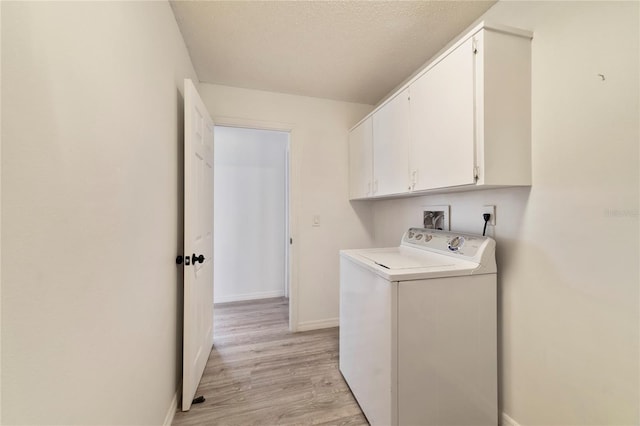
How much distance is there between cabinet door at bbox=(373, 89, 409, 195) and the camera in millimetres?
1703

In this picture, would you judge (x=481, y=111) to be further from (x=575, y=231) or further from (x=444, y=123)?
(x=575, y=231)

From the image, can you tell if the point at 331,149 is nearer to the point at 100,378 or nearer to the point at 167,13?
the point at 167,13

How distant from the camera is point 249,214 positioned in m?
3.54

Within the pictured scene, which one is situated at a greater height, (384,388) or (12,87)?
(12,87)

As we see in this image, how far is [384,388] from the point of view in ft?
4.20

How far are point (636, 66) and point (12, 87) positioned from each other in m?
1.83

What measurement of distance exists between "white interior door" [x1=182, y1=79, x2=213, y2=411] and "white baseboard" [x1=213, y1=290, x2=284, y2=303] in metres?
1.42

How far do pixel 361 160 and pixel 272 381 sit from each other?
1980mm

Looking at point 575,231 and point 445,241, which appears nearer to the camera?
point 575,231

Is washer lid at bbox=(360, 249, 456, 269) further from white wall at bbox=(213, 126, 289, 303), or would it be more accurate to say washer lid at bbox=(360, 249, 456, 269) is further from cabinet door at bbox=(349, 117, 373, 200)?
white wall at bbox=(213, 126, 289, 303)

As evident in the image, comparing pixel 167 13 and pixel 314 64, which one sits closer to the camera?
pixel 167 13

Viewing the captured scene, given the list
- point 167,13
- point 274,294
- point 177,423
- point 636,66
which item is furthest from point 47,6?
point 274,294

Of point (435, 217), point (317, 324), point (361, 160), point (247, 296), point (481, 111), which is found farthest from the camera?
point (247, 296)

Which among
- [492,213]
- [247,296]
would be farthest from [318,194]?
[247,296]
